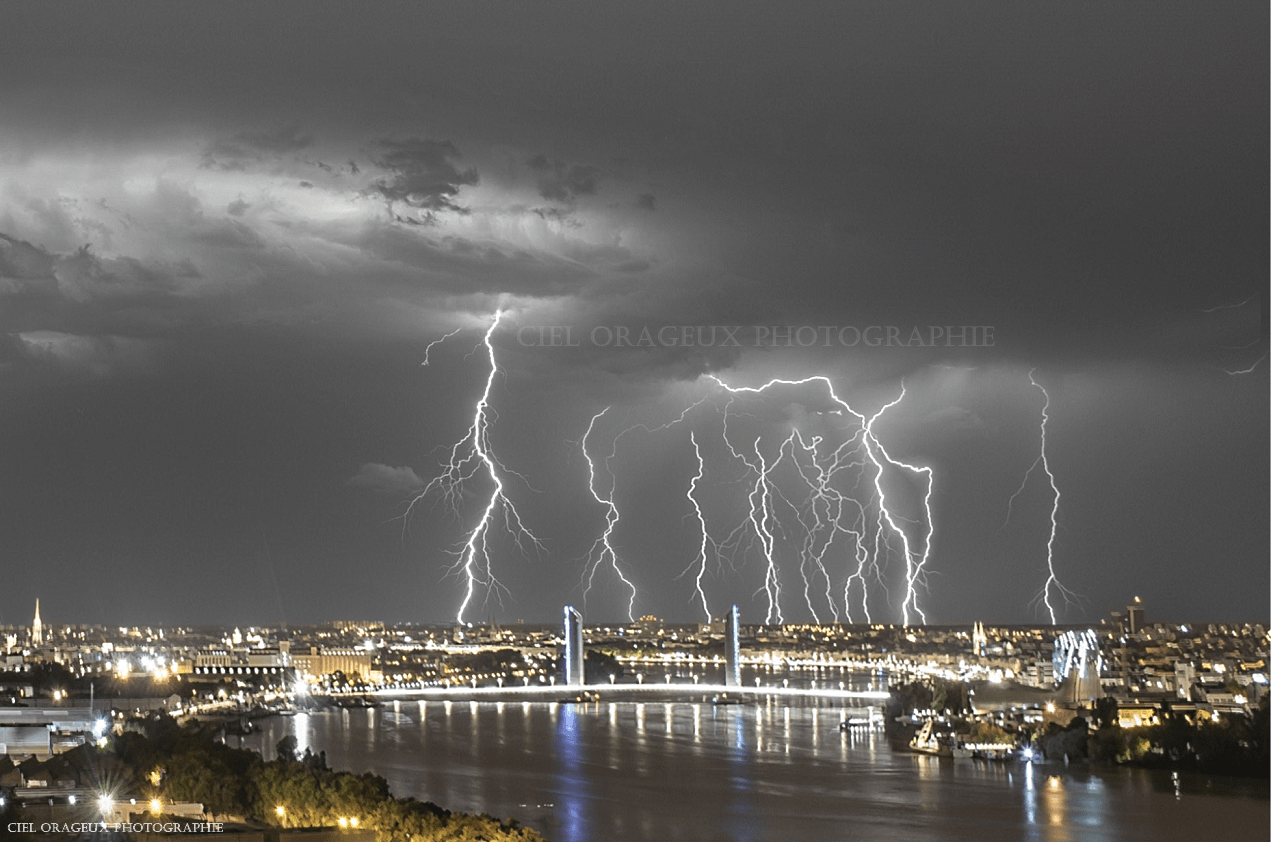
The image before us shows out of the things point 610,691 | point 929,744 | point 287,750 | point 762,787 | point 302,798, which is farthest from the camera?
point 610,691

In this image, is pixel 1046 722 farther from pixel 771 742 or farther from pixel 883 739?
pixel 771 742

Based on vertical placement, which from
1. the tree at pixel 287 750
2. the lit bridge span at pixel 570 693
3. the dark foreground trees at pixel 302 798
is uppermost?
the dark foreground trees at pixel 302 798

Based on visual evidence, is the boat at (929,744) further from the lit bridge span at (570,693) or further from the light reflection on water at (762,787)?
the lit bridge span at (570,693)

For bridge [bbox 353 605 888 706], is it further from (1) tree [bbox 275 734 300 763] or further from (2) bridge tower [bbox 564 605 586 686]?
(1) tree [bbox 275 734 300 763]

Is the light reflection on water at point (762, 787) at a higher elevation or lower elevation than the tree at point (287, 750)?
lower

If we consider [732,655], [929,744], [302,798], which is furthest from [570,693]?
[302,798]

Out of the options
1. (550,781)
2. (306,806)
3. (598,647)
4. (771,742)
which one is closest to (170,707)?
(771,742)

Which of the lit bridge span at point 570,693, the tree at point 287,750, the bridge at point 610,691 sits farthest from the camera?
the lit bridge span at point 570,693

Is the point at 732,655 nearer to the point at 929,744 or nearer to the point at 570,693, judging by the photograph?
the point at 570,693

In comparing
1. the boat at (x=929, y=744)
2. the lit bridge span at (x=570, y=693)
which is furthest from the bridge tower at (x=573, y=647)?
the boat at (x=929, y=744)
